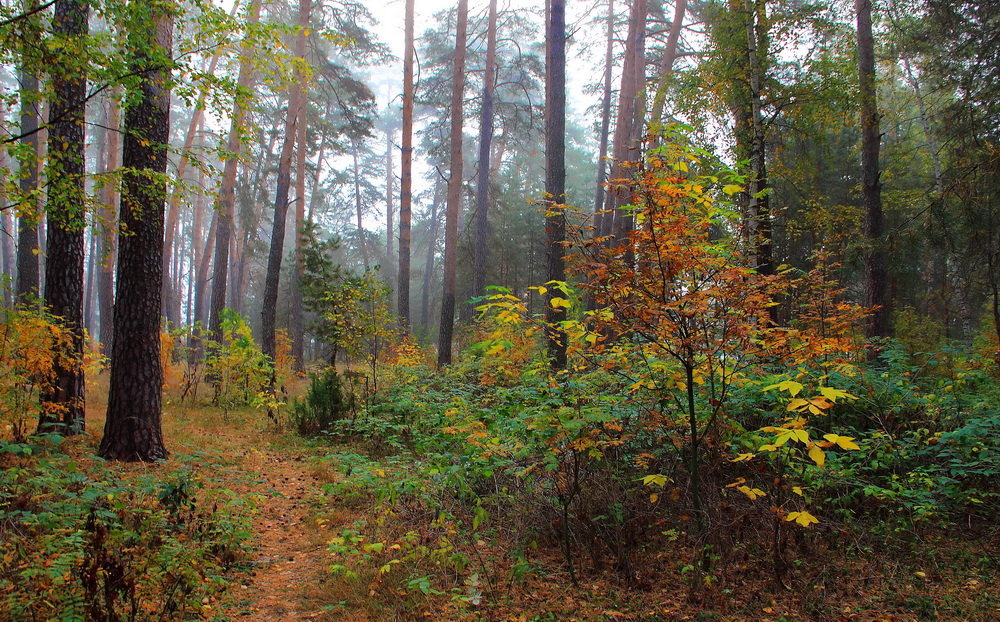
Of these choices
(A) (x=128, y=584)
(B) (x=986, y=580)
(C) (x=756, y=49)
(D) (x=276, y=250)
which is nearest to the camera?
(A) (x=128, y=584)

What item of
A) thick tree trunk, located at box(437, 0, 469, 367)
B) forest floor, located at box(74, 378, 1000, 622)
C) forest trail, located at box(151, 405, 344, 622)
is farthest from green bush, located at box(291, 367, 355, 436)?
thick tree trunk, located at box(437, 0, 469, 367)

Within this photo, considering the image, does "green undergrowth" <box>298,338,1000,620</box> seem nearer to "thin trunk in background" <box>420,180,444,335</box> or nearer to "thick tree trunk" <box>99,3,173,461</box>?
"thick tree trunk" <box>99,3,173,461</box>

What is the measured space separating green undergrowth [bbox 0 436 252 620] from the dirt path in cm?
18

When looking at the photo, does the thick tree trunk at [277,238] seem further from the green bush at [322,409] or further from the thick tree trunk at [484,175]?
the green bush at [322,409]

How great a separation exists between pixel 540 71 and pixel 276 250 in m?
9.65

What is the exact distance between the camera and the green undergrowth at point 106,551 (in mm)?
2418

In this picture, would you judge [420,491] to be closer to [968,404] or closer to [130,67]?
[130,67]

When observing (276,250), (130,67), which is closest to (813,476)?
(130,67)

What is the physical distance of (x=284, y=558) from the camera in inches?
149

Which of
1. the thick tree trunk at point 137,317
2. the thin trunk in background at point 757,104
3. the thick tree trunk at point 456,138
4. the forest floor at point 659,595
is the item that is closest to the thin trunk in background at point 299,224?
the thick tree trunk at point 456,138

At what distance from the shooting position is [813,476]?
3770 mm

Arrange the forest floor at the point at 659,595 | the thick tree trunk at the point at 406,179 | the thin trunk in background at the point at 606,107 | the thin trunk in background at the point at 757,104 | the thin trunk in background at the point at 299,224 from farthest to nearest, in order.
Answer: the thin trunk in background at the point at 606,107 < the thin trunk in background at the point at 299,224 < the thick tree trunk at the point at 406,179 < the thin trunk in background at the point at 757,104 < the forest floor at the point at 659,595

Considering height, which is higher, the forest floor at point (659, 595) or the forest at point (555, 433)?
the forest at point (555, 433)

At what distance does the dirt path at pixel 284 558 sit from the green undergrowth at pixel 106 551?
18 cm
